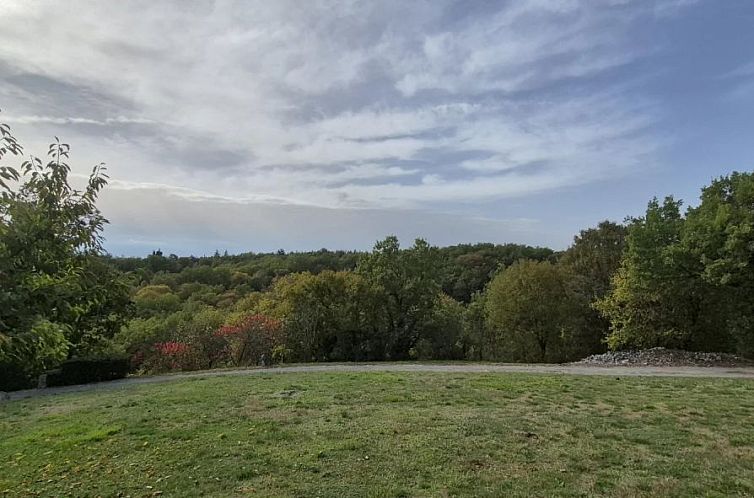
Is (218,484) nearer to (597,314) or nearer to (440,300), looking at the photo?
(440,300)

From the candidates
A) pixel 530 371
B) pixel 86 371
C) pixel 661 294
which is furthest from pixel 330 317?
pixel 661 294

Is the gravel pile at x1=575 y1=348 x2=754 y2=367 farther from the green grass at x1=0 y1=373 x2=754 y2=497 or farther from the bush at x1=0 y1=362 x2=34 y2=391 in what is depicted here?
the bush at x1=0 y1=362 x2=34 y2=391

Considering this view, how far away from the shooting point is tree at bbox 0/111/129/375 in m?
3.11

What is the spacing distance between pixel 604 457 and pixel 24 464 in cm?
731

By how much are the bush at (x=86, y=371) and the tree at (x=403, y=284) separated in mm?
11924

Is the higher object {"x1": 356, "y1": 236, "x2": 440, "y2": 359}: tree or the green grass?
{"x1": 356, "y1": 236, "x2": 440, "y2": 359}: tree

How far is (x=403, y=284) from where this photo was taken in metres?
26.2

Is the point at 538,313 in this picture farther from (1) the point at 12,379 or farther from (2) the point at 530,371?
(1) the point at 12,379

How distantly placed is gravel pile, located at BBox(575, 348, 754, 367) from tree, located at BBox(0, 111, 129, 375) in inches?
703

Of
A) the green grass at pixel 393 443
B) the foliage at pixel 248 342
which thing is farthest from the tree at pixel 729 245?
the foliage at pixel 248 342

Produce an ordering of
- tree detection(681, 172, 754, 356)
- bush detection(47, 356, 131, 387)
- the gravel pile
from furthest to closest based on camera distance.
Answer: tree detection(681, 172, 754, 356), bush detection(47, 356, 131, 387), the gravel pile

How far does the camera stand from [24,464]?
21.5 feet

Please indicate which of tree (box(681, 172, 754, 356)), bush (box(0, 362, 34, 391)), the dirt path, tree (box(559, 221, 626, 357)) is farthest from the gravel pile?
bush (box(0, 362, 34, 391))

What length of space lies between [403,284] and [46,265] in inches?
907
